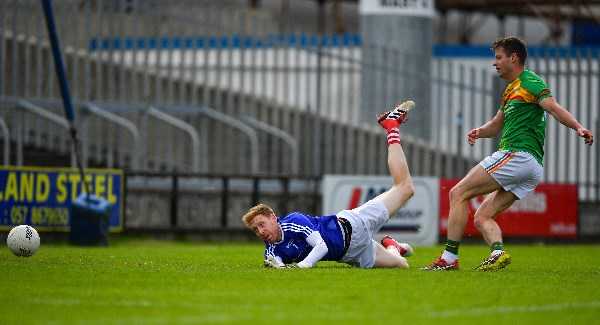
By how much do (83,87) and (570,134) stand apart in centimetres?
869

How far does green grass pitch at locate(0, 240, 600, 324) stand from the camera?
30.9 feet

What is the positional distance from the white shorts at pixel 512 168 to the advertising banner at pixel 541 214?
966cm

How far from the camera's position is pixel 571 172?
25562mm

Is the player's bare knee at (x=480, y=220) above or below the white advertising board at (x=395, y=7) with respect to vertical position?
below

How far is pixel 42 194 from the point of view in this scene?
21.3 metres

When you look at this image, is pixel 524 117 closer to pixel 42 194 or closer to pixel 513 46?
pixel 513 46

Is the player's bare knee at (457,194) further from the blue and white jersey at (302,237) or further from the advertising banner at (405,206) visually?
the advertising banner at (405,206)

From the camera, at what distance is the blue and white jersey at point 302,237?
13.4 meters

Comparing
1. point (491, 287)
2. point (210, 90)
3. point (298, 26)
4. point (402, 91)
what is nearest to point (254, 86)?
point (210, 90)

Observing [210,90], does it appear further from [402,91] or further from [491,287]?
[491,287]

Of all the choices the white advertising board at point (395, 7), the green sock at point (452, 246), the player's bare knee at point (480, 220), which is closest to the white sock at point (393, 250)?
the green sock at point (452, 246)

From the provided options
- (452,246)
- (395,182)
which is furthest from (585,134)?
(395,182)

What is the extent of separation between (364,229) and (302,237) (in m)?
0.66

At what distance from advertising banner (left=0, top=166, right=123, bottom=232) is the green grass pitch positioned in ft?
16.8
